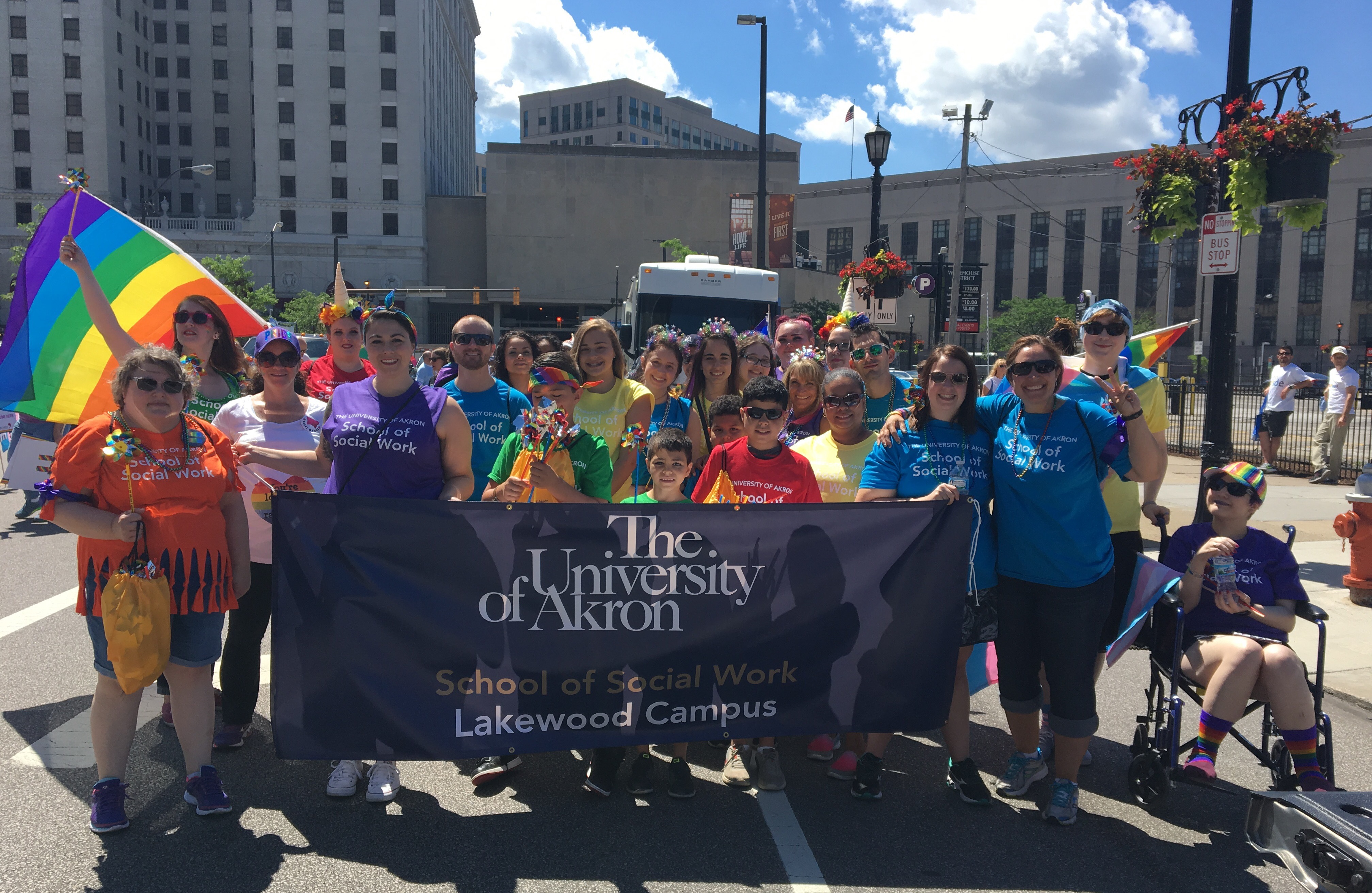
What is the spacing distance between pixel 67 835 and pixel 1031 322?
64763 millimetres

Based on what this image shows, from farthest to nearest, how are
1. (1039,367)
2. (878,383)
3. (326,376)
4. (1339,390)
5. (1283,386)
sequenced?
1. (1283,386)
2. (1339,390)
3. (878,383)
4. (326,376)
5. (1039,367)

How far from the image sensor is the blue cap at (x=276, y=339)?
4.52m

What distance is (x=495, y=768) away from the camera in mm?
4059

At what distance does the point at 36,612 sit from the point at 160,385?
419 cm

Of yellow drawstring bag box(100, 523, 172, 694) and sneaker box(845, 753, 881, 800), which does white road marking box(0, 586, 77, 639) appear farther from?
sneaker box(845, 753, 881, 800)

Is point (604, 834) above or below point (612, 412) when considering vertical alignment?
below

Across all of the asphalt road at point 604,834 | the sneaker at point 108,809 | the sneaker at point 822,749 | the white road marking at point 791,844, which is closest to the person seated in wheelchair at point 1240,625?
the asphalt road at point 604,834

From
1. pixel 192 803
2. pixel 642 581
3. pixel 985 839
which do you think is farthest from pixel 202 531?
pixel 985 839

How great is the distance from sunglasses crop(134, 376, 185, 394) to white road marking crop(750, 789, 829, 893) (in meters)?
2.92

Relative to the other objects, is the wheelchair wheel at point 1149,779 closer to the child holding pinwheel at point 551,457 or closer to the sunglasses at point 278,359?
the child holding pinwheel at point 551,457

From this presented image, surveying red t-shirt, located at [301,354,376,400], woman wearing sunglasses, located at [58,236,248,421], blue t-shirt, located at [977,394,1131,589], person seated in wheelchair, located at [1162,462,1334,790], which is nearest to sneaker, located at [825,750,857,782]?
blue t-shirt, located at [977,394,1131,589]

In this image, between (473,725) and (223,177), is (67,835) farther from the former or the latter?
(223,177)

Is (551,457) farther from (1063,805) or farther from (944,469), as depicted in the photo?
(1063,805)

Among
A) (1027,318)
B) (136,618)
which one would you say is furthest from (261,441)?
(1027,318)
